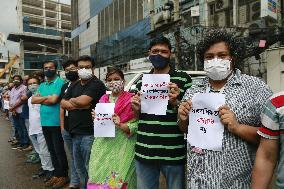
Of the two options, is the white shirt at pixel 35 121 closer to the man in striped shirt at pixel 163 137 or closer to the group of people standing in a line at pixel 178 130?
the group of people standing in a line at pixel 178 130

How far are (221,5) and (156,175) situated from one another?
57.5 feet

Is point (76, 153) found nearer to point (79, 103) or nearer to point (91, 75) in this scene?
point (79, 103)

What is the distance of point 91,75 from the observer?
459 cm

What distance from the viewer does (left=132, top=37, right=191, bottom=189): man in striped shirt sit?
301 cm

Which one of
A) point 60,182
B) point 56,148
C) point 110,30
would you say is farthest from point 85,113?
point 110,30

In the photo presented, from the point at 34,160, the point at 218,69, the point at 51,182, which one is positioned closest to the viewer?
the point at 218,69

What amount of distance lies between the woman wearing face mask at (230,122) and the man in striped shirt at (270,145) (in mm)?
184

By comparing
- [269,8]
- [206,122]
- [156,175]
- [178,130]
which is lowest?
[156,175]

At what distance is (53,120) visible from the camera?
5.36 m

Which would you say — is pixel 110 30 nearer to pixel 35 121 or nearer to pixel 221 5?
pixel 221 5

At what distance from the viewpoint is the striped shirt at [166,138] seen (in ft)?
9.87

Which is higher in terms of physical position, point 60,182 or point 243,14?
point 243,14

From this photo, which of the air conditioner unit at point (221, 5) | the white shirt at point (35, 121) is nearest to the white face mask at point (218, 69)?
the white shirt at point (35, 121)

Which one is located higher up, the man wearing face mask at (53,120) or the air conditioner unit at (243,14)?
the air conditioner unit at (243,14)
